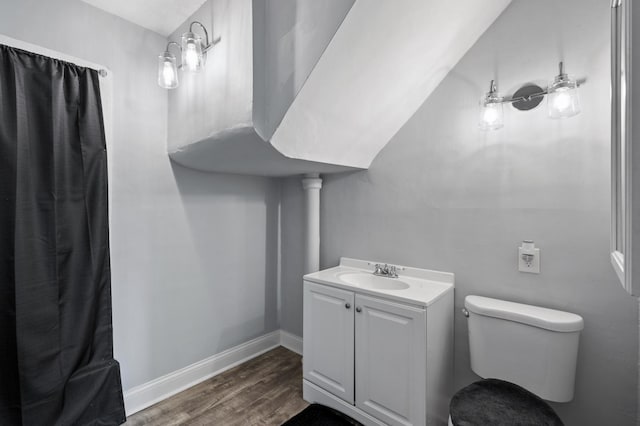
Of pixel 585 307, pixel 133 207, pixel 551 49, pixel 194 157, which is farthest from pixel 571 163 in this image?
pixel 133 207

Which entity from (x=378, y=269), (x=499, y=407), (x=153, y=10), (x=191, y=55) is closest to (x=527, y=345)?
(x=499, y=407)

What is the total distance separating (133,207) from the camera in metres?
1.90

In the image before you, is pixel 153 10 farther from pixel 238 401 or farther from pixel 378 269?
pixel 238 401

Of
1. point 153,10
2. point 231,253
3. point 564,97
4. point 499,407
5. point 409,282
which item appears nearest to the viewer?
point 499,407

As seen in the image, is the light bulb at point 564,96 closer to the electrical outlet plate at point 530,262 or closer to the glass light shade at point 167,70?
the electrical outlet plate at point 530,262

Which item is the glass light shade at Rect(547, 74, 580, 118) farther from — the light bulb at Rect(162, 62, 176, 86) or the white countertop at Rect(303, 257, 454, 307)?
the light bulb at Rect(162, 62, 176, 86)

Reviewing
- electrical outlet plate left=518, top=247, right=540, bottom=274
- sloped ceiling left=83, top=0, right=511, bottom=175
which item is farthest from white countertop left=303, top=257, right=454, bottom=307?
sloped ceiling left=83, top=0, right=511, bottom=175

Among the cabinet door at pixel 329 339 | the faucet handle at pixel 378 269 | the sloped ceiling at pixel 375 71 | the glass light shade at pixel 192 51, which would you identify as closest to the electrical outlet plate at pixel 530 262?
the faucet handle at pixel 378 269

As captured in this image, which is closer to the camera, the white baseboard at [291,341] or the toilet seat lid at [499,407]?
the toilet seat lid at [499,407]

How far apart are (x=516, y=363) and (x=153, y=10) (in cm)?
270

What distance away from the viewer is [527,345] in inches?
54.7

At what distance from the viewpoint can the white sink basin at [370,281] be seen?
197 cm

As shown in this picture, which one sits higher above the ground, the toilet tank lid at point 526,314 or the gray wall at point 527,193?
the gray wall at point 527,193

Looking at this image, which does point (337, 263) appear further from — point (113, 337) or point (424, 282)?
point (113, 337)
